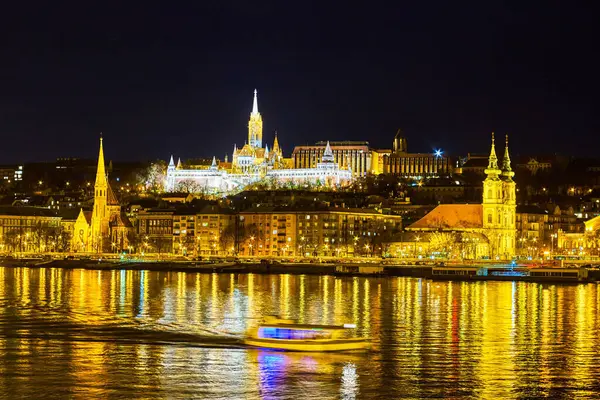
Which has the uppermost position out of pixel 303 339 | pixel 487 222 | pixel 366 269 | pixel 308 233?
pixel 487 222

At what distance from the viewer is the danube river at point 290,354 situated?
23.9 metres

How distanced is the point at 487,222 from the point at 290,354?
55.1 metres

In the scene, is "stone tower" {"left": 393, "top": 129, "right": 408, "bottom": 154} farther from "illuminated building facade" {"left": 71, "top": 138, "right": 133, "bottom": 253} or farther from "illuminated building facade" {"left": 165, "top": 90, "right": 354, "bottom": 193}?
"illuminated building facade" {"left": 71, "top": 138, "right": 133, "bottom": 253}

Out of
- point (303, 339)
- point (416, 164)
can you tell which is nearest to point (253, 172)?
point (416, 164)

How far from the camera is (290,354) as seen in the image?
27.7 meters

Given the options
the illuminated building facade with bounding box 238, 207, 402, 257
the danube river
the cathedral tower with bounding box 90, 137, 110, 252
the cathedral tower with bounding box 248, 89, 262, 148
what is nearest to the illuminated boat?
the danube river

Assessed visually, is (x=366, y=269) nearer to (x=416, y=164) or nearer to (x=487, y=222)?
(x=487, y=222)

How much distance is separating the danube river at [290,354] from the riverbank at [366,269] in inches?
436

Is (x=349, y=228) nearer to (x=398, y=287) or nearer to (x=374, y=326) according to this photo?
(x=398, y=287)

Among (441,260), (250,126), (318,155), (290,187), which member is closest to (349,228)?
(441,260)

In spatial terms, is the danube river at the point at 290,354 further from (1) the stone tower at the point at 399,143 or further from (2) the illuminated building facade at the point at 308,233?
(1) the stone tower at the point at 399,143

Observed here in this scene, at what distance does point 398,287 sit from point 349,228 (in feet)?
118

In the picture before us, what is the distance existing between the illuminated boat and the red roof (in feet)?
176

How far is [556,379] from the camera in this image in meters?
25.2
